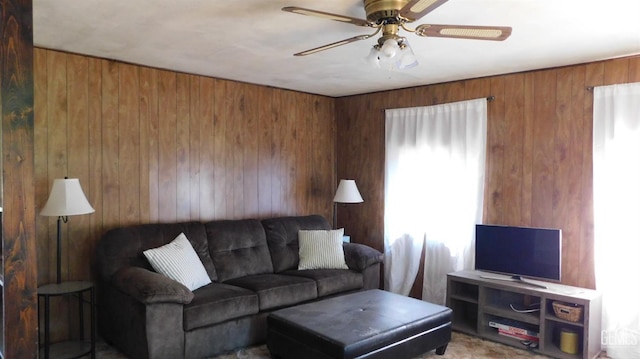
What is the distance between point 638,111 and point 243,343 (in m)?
3.47

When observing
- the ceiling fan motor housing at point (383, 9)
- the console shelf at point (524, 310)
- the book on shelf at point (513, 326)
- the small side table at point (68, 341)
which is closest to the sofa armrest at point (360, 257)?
the console shelf at point (524, 310)

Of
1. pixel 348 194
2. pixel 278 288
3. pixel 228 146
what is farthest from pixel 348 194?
pixel 278 288

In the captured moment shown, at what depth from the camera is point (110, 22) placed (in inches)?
109

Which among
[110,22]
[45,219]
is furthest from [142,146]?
[110,22]

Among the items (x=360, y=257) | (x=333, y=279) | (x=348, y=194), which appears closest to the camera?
(x=333, y=279)

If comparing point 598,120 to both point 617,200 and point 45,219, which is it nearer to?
point 617,200

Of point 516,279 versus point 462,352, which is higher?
point 516,279

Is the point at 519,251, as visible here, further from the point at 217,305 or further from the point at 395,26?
the point at 217,305

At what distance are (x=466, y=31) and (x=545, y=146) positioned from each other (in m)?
2.11

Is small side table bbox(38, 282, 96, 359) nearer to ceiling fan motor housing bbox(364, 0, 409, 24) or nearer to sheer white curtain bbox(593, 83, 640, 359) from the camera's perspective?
ceiling fan motor housing bbox(364, 0, 409, 24)

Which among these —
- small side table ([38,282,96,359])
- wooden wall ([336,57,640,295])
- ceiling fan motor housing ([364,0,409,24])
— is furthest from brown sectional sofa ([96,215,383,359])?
ceiling fan motor housing ([364,0,409,24])

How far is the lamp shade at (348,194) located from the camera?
4.92m

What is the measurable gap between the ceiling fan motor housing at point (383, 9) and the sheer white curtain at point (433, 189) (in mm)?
2293

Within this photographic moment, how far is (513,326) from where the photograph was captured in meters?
3.70
